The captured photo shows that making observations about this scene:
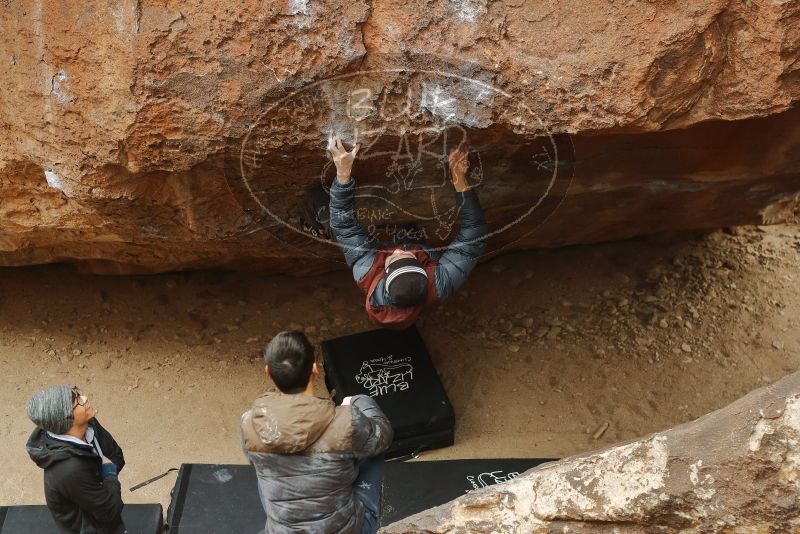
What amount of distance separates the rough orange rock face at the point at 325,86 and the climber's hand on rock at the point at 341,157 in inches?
1.6

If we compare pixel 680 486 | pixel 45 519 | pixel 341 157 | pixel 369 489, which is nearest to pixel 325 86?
pixel 341 157

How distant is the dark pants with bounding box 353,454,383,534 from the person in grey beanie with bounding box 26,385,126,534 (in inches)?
33.0

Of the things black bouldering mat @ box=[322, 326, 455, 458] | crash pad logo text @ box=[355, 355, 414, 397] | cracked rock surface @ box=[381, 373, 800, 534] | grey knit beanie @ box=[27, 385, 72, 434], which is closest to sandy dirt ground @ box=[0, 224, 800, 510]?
black bouldering mat @ box=[322, 326, 455, 458]

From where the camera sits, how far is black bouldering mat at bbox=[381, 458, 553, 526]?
342cm

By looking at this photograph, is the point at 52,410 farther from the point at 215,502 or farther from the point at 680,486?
the point at 680,486

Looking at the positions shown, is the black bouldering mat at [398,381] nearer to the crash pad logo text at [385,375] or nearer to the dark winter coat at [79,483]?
the crash pad logo text at [385,375]

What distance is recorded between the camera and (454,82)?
2.70 meters

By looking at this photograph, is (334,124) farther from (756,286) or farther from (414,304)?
(756,286)

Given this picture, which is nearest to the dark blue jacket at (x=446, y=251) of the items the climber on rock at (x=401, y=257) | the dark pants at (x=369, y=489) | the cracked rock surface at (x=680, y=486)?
the climber on rock at (x=401, y=257)

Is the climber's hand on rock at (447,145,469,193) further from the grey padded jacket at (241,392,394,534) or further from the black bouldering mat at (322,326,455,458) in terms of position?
the black bouldering mat at (322,326,455,458)

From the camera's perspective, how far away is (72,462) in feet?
8.92

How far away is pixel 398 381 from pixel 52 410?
1578 mm

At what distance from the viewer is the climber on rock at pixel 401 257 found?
290 cm

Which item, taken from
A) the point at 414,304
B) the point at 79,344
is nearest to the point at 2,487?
the point at 79,344
